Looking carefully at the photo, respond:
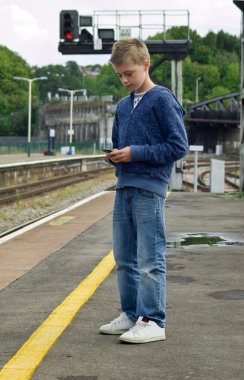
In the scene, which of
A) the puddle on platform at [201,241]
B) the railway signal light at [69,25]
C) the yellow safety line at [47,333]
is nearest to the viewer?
the yellow safety line at [47,333]

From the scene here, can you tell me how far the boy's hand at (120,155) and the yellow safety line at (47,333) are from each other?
3.68ft

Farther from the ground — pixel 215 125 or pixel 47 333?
pixel 47 333

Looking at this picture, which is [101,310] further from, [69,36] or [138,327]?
[69,36]

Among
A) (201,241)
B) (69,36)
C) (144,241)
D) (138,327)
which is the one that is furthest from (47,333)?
(69,36)

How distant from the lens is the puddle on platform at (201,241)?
11156mm

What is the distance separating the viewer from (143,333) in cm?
546

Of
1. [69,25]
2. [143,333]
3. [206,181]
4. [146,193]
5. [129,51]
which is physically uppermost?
[69,25]

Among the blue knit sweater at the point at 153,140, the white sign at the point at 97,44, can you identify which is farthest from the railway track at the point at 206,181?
the blue knit sweater at the point at 153,140

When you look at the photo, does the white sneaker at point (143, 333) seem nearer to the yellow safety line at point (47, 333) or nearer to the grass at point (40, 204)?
the yellow safety line at point (47, 333)

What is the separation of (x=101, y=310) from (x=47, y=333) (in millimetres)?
892

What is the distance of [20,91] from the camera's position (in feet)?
521

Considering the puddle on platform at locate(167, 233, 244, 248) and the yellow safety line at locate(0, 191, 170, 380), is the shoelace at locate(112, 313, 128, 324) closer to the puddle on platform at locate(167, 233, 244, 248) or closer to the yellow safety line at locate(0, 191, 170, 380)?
the yellow safety line at locate(0, 191, 170, 380)

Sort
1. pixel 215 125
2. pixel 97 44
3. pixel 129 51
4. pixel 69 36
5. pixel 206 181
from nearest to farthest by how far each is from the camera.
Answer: pixel 129 51
pixel 69 36
pixel 97 44
pixel 206 181
pixel 215 125

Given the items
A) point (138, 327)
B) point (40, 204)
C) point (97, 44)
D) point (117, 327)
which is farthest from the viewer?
point (97, 44)
